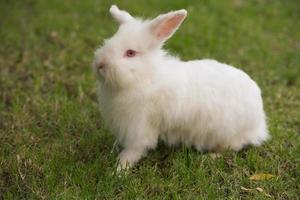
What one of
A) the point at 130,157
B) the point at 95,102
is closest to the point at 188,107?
the point at 130,157

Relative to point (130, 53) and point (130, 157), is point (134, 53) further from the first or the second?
point (130, 157)

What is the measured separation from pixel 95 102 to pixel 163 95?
144 cm

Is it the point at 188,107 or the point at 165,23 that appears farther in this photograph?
the point at 188,107

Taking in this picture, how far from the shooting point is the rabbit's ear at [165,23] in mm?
3887

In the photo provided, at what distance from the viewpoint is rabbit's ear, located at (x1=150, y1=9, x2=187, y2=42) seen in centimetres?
389

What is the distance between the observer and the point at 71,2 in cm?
759

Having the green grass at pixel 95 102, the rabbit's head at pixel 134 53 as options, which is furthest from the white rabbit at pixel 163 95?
the green grass at pixel 95 102

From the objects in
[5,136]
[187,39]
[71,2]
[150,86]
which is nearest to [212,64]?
[150,86]

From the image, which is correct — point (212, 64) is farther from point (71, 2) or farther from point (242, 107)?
point (71, 2)

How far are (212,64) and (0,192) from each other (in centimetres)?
178

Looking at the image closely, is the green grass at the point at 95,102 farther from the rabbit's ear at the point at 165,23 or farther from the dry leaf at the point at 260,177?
the rabbit's ear at the point at 165,23

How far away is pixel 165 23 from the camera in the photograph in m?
Answer: 3.91

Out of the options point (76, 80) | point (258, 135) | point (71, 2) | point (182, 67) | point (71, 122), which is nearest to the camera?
point (182, 67)

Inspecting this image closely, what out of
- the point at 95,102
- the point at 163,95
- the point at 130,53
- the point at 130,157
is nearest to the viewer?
the point at 130,53
